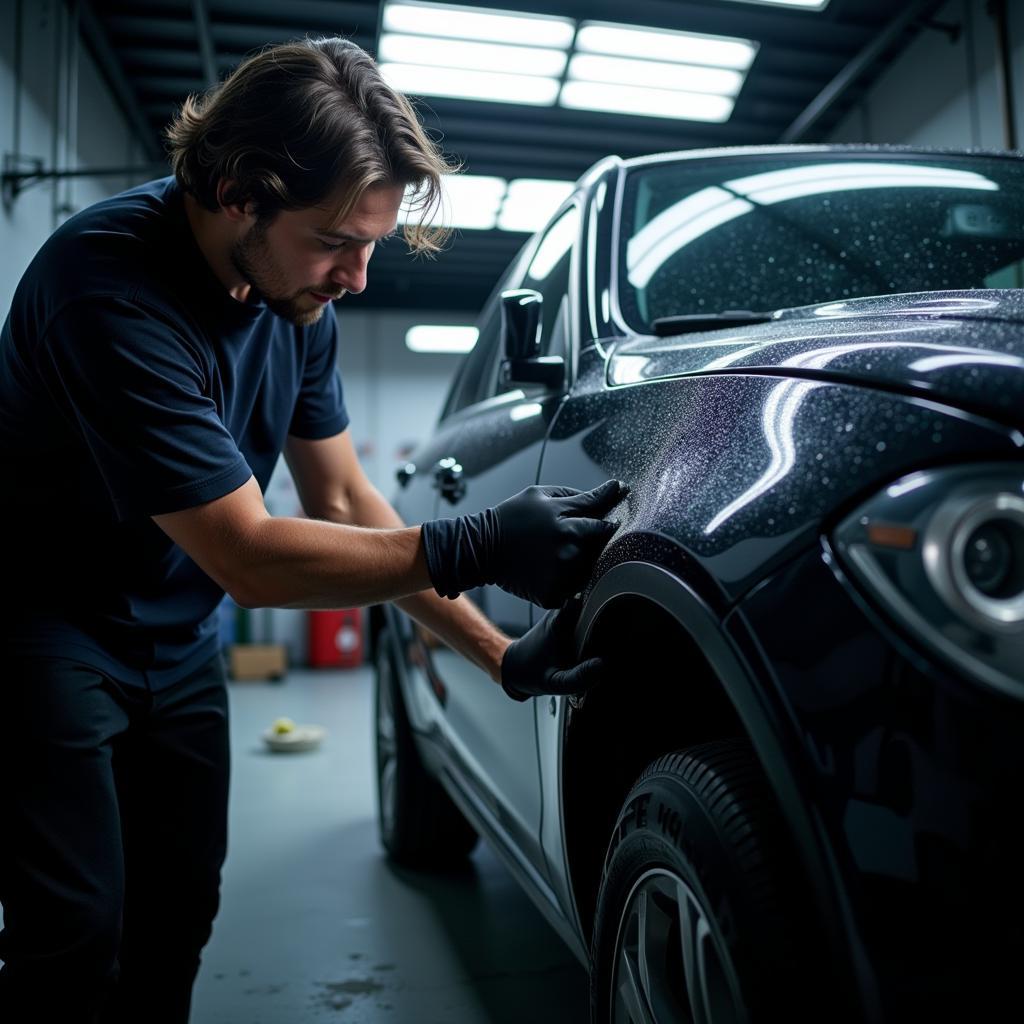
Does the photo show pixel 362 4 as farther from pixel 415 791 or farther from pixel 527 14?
pixel 415 791

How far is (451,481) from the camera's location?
2.06m

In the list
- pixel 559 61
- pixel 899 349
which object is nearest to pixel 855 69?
pixel 559 61

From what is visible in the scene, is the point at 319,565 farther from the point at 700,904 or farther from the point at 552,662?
the point at 700,904

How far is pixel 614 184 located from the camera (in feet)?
5.91

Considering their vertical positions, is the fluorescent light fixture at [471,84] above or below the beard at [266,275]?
above

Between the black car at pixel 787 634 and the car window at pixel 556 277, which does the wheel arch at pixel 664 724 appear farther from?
the car window at pixel 556 277

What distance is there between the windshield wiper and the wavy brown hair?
0.42 meters

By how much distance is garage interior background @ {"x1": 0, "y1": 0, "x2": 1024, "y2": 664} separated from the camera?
4848mm

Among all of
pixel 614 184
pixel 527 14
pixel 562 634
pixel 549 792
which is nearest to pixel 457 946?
pixel 549 792

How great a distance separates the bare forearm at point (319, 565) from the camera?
1.32 meters

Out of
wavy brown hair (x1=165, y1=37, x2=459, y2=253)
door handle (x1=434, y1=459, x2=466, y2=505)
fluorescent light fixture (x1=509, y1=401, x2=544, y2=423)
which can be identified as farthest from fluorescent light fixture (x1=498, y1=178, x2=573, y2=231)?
wavy brown hair (x1=165, y1=37, x2=459, y2=253)

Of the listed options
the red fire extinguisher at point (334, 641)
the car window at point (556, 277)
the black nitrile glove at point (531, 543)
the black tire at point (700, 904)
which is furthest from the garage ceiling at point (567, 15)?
the black tire at point (700, 904)

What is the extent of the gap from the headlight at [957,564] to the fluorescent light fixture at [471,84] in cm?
545

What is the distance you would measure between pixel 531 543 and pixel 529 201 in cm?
668
